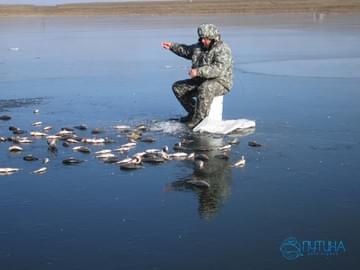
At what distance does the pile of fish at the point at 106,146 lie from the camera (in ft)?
26.4

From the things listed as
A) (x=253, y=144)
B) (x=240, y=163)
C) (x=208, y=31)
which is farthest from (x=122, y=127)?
(x=240, y=163)

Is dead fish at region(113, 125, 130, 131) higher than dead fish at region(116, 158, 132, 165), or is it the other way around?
dead fish at region(116, 158, 132, 165)

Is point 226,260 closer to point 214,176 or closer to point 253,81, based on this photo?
point 214,176

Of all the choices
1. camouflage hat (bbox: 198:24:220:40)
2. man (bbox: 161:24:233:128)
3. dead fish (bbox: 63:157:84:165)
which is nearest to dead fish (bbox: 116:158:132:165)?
dead fish (bbox: 63:157:84:165)

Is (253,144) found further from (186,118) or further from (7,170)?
(7,170)

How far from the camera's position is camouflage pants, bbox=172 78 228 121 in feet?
33.4

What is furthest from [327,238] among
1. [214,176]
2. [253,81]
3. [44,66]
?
[44,66]

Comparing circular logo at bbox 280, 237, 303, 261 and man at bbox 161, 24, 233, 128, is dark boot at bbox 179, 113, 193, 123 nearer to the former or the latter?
man at bbox 161, 24, 233, 128

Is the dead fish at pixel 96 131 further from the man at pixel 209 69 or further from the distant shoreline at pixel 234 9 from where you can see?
the distant shoreline at pixel 234 9

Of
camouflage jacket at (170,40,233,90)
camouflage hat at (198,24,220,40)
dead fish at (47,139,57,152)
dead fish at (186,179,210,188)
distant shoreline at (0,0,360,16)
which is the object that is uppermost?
camouflage hat at (198,24,220,40)

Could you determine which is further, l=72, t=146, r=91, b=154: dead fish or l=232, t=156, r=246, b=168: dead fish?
l=72, t=146, r=91, b=154: dead fish

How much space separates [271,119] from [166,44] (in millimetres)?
2215

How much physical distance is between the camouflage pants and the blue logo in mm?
5006

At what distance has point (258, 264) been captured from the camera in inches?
195
